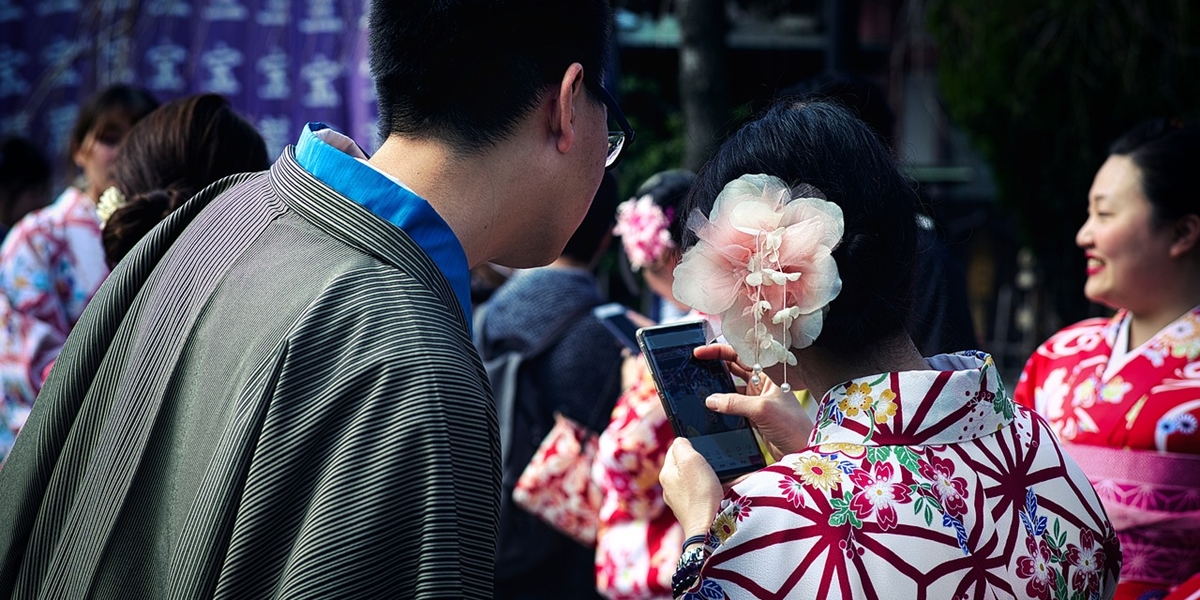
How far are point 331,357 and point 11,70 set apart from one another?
Result: 263 inches

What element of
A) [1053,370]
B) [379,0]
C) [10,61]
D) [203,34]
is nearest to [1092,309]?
[1053,370]

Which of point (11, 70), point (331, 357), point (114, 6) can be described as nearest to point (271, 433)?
point (331, 357)

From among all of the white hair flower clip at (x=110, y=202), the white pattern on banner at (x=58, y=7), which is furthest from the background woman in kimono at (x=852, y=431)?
the white pattern on banner at (x=58, y=7)

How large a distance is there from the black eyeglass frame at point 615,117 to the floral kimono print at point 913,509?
0.54m

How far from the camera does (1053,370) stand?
2887 mm

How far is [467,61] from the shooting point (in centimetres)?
141

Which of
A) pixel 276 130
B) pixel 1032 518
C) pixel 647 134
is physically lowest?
pixel 647 134

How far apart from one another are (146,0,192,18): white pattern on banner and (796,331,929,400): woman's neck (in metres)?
5.40

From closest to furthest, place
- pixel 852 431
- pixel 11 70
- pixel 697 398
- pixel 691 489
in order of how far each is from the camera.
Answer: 1. pixel 852 431
2. pixel 691 489
3. pixel 697 398
4. pixel 11 70

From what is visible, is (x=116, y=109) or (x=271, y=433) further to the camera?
(x=116, y=109)

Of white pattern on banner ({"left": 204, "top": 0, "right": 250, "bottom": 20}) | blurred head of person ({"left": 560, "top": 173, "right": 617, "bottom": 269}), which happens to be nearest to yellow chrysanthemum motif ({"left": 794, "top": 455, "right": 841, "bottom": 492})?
blurred head of person ({"left": 560, "top": 173, "right": 617, "bottom": 269})

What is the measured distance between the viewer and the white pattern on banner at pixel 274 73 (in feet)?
19.1

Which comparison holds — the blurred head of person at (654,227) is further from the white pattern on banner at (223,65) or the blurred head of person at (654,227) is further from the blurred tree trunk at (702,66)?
the white pattern on banner at (223,65)

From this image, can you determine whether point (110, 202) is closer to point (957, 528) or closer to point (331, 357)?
point (331, 357)
